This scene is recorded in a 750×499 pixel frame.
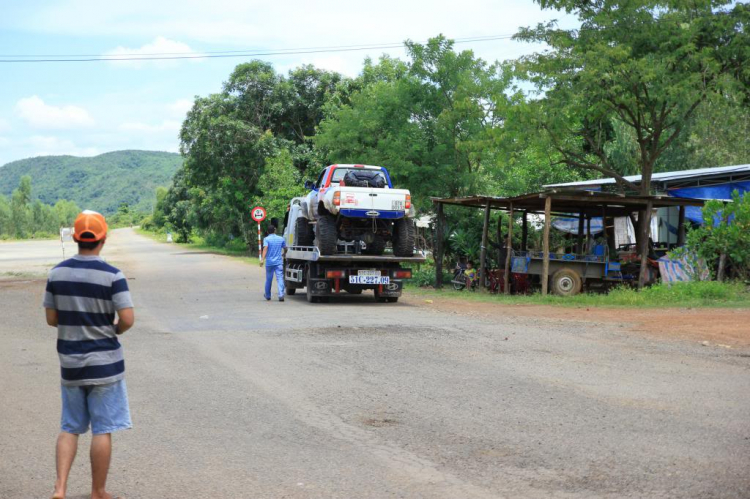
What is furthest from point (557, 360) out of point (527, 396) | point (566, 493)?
point (566, 493)

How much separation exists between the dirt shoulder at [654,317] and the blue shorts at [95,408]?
28.8 ft

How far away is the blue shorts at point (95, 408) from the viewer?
14.9 feet

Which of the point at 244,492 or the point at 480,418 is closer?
the point at 244,492

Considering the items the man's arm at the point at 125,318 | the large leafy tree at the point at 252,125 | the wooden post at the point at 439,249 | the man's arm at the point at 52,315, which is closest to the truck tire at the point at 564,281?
the wooden post at the point at 439,249

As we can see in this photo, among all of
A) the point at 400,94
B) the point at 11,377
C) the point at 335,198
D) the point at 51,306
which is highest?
the point at 400,94

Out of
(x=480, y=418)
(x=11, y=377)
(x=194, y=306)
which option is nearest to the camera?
(x=480, y=418)

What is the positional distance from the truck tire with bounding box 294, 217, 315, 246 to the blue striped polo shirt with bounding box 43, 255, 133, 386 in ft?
48.2

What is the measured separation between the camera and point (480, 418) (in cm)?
663

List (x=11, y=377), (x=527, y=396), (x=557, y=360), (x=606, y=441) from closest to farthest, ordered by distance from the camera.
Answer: (x=606, y=441), (x=527, y=396), (x=11, y=377), (x=557, y=360)

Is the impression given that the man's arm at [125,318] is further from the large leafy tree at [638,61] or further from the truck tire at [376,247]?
the large leafy tree at [638,61]

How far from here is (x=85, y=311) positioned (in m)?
4.52

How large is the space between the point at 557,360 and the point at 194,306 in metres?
9.24

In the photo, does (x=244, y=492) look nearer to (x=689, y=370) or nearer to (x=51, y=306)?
(x=51, y=306)

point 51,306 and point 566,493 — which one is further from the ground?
point 51,306
